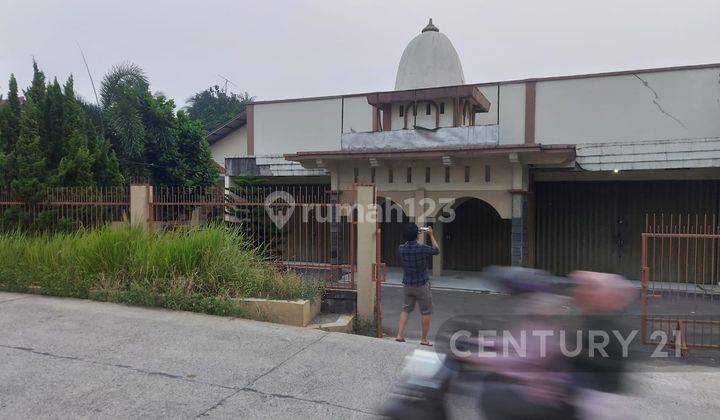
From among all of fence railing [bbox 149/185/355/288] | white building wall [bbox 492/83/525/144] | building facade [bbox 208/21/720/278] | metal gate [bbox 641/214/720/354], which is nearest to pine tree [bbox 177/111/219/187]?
building facade [bbox 208/21/720/278]

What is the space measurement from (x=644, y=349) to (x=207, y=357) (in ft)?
17.8

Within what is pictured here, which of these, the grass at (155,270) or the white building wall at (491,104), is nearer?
the grass at (155,270)

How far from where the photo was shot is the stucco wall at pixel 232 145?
2145cm

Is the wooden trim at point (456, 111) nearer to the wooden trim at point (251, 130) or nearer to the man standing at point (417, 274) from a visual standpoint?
the man standing at point (417, 274)

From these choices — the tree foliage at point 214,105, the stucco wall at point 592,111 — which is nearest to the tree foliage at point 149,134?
the stucco wall at point 592,111

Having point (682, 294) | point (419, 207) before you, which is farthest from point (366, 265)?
point (682, 294)

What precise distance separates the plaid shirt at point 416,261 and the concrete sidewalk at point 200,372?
944mm

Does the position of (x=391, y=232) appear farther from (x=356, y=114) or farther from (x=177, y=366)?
(x=177, y=366)

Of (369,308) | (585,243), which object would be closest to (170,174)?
(369,308)

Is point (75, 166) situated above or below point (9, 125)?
below

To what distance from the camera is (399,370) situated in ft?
14.9

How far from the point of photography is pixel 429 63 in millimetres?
13156

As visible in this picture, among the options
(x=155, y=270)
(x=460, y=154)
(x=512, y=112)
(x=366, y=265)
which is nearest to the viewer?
(x=155, y=270)

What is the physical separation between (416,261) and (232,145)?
1747 centimetres
